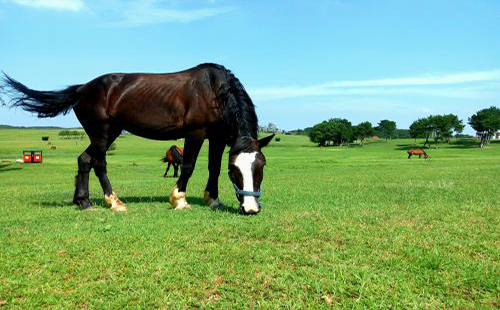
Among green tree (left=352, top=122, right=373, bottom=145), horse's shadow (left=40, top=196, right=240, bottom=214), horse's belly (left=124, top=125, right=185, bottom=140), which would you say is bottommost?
horse's shadow (left=40, top=196, right=240, bottom=214)

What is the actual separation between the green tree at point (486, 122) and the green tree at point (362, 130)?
33.6 meters

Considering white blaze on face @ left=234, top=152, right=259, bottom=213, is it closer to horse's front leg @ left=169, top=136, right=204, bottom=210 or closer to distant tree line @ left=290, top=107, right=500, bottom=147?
horse's front leg @ left=169, top=136, right=204, bottom=210

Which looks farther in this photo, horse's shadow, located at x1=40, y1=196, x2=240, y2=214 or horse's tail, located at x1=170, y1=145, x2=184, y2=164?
horse's tail, located at x1=170, y1=145, x2=184, y2=164

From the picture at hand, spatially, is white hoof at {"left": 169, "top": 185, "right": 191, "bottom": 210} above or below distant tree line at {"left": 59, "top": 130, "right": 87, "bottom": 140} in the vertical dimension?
below

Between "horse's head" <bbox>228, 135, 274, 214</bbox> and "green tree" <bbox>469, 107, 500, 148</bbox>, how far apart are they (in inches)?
4316

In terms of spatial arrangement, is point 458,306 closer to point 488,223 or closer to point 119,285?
point 119,285

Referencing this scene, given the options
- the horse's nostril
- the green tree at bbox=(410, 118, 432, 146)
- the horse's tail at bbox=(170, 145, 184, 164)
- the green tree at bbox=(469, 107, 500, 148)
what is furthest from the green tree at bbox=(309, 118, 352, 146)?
the horse's nostril

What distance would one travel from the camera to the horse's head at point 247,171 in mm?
7449

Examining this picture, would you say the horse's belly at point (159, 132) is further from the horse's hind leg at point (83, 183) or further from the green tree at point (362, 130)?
the green tree at point (362, 130)

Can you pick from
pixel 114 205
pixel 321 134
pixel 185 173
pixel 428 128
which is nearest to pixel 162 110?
pixel 185 173

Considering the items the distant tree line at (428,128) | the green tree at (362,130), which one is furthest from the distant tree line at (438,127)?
the green tree at (362,130)

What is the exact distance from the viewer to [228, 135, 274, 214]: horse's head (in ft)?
24.4

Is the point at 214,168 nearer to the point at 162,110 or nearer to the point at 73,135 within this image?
the point at 162,110

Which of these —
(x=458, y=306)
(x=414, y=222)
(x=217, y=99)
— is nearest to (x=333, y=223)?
(x=414, y=222)
